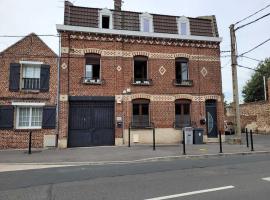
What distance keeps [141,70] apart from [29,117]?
7.88m

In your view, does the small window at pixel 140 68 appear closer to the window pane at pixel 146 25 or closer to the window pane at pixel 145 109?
the window pane at pixel 145 109

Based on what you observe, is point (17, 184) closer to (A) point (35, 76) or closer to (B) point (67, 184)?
(B) point (67, 184)

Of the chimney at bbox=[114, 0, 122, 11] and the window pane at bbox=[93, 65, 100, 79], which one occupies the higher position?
the chimney at bbox=[114, 0, 122, 11]

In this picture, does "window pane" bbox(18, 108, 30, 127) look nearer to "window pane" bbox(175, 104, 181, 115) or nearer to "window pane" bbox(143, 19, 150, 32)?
"window pane" bbox(143, 19, 150, 32)

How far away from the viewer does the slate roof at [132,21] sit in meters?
18.2

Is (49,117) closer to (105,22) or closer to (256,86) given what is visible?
(105,22)

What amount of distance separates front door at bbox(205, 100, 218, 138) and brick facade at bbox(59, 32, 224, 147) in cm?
30

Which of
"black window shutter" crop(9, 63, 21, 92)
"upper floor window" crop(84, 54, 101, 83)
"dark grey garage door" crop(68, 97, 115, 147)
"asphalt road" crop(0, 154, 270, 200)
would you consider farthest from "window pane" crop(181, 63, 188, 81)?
"black window shutter" crop(9, 63, 21, 92)

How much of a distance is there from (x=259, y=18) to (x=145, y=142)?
994cm

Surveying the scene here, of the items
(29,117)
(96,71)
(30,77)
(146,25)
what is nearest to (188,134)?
(96,71)

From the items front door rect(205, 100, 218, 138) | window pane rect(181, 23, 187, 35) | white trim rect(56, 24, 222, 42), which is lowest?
front door rect(205, 100, 218, 138)

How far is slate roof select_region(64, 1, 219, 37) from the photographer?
18.2m

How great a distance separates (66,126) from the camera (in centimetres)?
1708

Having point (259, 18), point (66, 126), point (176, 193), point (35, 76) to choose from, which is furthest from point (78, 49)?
point (176, 193)
